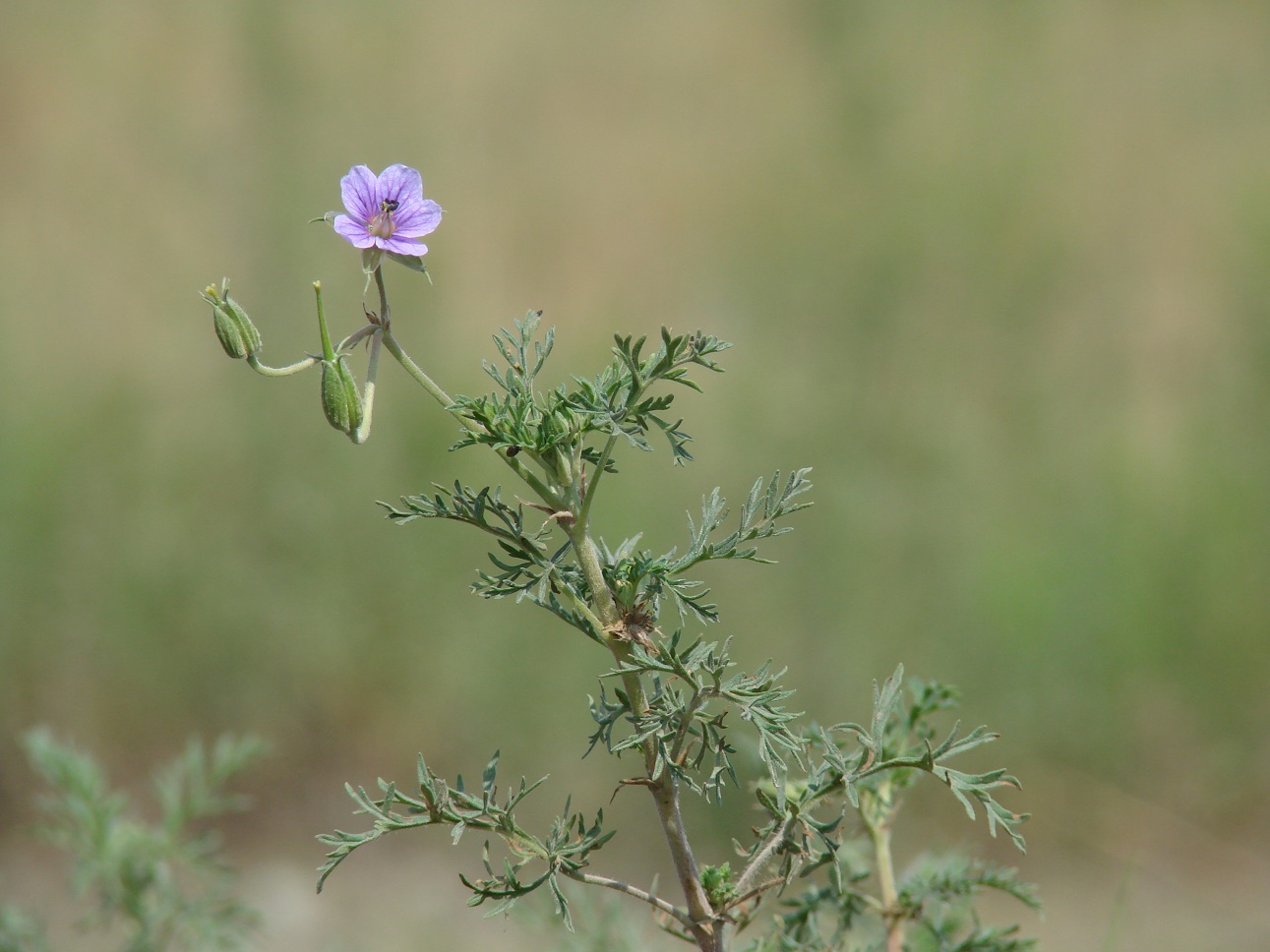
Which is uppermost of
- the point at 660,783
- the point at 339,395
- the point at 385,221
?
the point at 385,221

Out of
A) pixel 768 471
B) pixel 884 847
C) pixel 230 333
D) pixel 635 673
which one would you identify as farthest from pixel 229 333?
pixel 768 471

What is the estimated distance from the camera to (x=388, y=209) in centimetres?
83

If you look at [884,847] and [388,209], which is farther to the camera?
[884,847]

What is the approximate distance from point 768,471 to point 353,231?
2341 millimetres

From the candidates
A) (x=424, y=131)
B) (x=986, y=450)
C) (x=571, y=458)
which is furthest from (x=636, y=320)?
(x=571, y=458)

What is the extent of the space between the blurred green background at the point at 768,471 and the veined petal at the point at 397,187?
1963mm

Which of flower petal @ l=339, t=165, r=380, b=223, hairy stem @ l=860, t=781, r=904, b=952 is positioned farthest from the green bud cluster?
hairy stem @ l=860, t=781, r=904, b=952

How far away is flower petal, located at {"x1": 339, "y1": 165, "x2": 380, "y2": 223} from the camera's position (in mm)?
815

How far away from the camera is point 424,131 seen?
4109mm

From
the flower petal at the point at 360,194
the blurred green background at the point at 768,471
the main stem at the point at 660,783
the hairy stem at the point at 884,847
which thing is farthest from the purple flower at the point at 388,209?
the blurred green background at the point at 768,471

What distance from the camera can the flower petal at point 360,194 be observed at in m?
0.82

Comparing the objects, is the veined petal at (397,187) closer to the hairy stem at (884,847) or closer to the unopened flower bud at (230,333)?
the unopened flower bud at (230,333)

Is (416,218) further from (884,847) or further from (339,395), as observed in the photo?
(884,847)

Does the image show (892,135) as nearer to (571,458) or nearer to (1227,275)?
(1227,275)
